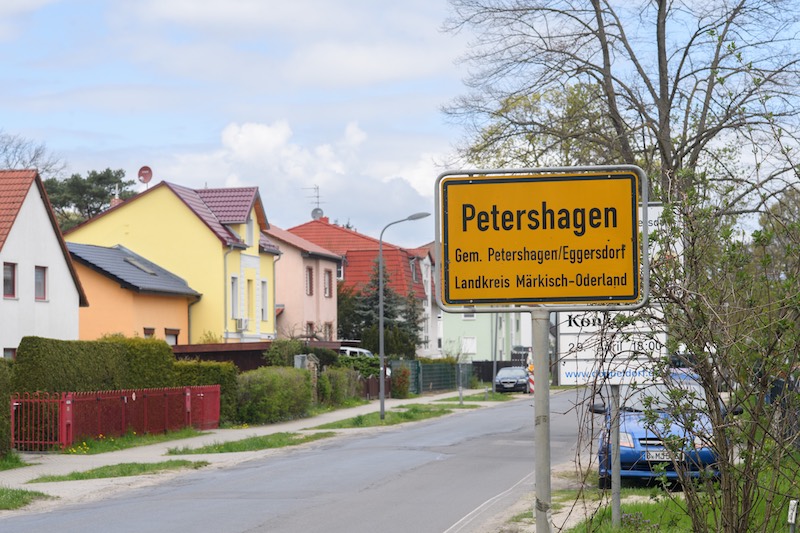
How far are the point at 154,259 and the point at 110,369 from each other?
21.8 m

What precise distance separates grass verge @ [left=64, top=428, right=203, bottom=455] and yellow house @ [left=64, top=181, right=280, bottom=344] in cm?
1681

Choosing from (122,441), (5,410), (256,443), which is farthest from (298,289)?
(5,410)

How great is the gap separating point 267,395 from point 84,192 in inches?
1899

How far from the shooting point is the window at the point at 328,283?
62.0 meters

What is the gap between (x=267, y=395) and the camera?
3353 centimetres

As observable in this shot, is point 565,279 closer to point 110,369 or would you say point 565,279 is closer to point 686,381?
point 686,381

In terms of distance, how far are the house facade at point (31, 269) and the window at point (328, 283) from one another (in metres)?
25.0

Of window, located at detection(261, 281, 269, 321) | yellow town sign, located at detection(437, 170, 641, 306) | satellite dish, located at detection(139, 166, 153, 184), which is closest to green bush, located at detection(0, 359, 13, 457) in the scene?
yellow town sign, located at detection(437, 170, 641, 306)

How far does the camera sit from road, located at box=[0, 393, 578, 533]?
1334cm

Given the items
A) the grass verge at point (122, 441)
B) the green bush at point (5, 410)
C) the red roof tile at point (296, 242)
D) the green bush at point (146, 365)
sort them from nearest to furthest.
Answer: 1. the green bush at point (5, 410)
2. the grass verge at point (122, 441)
3. the green bush at point (146, 365)
4. the red roof tile at point (296, 242)

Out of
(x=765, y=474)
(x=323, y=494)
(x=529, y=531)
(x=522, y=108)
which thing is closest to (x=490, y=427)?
(x=522, y=108)

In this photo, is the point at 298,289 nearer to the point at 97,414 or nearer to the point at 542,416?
the point at 97,414

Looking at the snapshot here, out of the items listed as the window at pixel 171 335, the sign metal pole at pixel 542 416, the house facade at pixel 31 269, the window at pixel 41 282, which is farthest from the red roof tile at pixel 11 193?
the sign metal pole at pixel 542 416

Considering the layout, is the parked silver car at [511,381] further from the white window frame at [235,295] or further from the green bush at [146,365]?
the green bush at [146,365]
